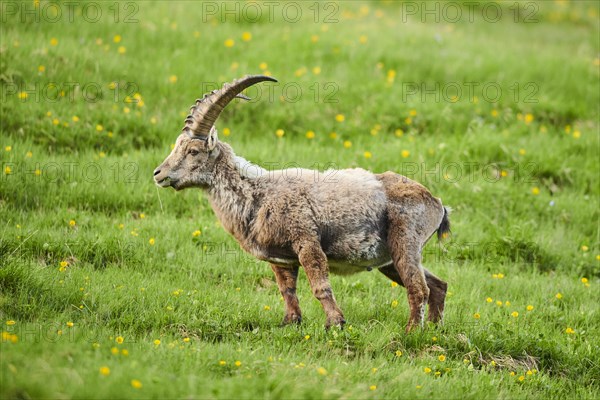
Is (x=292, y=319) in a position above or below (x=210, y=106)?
below

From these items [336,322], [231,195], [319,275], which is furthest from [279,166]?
[336,322]

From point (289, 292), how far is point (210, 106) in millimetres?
2207

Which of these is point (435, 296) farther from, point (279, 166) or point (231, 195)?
point (279, 166)

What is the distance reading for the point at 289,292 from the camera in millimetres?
8375

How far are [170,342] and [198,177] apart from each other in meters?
1.94

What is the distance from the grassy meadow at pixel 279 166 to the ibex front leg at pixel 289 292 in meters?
0.26

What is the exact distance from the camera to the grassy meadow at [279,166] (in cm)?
711

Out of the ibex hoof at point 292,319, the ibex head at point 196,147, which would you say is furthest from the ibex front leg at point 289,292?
the ibex head at point 196,147

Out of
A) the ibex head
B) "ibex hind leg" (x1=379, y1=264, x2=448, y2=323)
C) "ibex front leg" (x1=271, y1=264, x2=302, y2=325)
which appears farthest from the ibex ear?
"ibex hind leg" (x1=379, y1=264, x2=448, y2=323)

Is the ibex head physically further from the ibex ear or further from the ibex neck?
the ibex neck

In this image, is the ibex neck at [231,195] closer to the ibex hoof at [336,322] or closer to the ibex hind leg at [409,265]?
the ibex hoof at [336,322]

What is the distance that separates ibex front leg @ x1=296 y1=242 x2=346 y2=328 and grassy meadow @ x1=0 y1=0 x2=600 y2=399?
27 cm

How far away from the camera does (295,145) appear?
13172mm

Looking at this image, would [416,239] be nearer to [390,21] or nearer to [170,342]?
[170,342]
